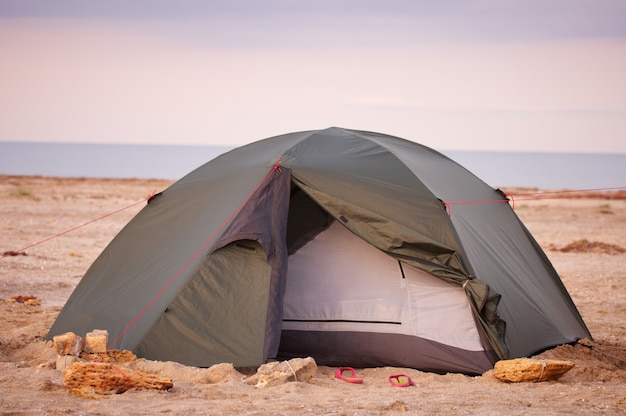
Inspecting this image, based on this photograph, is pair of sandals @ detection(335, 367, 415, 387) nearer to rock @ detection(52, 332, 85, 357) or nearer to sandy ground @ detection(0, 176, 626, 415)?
sandy ground @ detection(0, 176, 626, 415)

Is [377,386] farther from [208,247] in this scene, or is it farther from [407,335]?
[208,247]

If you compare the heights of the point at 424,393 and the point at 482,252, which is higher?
the point at 482,252

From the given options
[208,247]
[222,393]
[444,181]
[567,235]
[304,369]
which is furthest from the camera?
[567,235]

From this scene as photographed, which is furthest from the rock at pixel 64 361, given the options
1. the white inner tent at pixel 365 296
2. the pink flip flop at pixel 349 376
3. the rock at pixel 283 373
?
the pink flip flop at pixel 349 376

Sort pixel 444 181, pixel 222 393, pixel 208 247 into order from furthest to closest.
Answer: pixel 444 181
pixel 208 247
pixel 222 393

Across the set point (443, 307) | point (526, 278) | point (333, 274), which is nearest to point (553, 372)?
point (443, 307)

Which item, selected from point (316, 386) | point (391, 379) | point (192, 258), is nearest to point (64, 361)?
point (192, 258)

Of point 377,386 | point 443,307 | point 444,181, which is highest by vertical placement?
point 444,181

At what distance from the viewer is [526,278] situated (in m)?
8.21

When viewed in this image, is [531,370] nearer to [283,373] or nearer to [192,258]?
[283,373]

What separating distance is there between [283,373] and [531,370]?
80.8 inches

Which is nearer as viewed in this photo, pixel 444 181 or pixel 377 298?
pixel 377 298

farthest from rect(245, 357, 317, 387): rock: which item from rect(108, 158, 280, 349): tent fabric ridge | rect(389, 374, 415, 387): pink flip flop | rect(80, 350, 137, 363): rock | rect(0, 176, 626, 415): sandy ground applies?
rect(108, 158, 280, 349): tent fabric ridge

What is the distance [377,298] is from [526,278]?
1704mm
